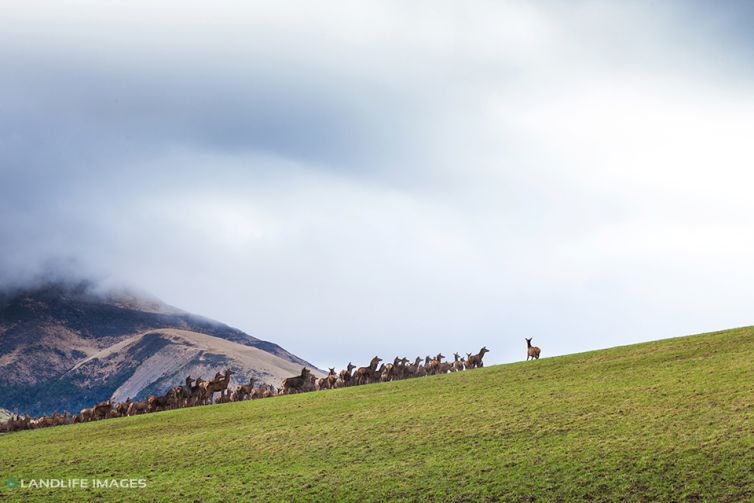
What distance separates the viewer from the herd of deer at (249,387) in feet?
174

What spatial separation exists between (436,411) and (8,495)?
1756 centimetres

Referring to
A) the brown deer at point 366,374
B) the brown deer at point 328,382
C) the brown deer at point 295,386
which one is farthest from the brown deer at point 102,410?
the brown deer at point 366,374

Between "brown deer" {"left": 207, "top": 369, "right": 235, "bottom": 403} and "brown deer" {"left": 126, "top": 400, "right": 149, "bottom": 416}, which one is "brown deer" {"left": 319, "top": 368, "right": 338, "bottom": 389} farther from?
"brown deer" {"left": 126, "top": 400, "right": 149, "bottom": 416}

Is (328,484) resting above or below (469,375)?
below

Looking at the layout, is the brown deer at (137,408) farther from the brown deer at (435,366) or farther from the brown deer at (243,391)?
the brown deer at (435,366)

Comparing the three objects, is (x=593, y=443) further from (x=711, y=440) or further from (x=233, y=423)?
(x=233, y=423)

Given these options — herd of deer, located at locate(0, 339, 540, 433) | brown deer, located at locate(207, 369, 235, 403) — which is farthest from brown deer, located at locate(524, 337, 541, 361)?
brown deer, located at locate(207, 369, 235, 403)

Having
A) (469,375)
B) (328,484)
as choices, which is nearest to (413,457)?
(328,484)

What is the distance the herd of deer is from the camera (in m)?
52.9

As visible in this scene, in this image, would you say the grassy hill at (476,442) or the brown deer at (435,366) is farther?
the brown deer at (435,366)

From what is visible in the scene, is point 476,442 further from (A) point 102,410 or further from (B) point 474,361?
(A) point 102,410

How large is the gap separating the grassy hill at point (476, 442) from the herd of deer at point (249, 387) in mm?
6898

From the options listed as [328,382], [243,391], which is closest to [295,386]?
[328,382]

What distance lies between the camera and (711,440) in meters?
25.7
